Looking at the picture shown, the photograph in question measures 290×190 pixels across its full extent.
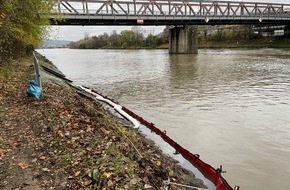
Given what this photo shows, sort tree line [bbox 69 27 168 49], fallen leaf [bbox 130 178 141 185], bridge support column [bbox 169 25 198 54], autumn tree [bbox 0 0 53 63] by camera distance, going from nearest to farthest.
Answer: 1. fallen leaf [bbox 130 178 141 185]
2. autumn tree [bbox 0 0 53 63]
3. bridge support column [bbox 169 25 198 54]
4. tree line [bbox 69 27 168 49]

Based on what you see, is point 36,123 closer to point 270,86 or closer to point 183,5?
point 270,86

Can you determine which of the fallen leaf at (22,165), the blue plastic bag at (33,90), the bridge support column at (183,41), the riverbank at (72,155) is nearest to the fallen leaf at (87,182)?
the riverbank at (72,155)

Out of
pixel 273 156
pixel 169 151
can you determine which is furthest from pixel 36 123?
pixel 273 156

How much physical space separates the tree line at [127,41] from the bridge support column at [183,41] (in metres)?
46.6

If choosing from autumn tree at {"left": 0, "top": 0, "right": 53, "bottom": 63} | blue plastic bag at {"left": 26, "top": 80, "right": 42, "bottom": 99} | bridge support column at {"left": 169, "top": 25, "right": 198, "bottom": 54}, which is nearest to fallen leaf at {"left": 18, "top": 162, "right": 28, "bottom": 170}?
blue plastic bag at {"left": 26, "top": 80, "right": 42, "bottom": 99}

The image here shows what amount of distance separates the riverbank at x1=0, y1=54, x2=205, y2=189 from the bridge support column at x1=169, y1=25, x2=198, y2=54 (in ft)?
224

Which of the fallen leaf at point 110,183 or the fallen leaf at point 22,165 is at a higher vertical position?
the fallen leaf at point 22,165

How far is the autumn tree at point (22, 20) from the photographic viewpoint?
12.2 metres

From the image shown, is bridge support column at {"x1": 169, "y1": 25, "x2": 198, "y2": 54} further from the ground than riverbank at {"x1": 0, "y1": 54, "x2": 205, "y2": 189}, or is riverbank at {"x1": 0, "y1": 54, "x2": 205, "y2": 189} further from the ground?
bridge support column at {"x1": 169, "y1": 25, "x2": 198, "y2": 54}

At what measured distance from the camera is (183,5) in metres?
62.9

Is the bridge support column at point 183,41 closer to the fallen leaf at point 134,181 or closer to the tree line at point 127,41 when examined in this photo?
the tree line at point 127,41

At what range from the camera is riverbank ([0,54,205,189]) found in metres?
4.91

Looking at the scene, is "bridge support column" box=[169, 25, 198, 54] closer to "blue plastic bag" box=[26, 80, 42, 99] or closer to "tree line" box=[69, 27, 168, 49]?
"tree line" box=[69, 27, 168, 49]

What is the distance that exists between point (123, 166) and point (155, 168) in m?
0.78
